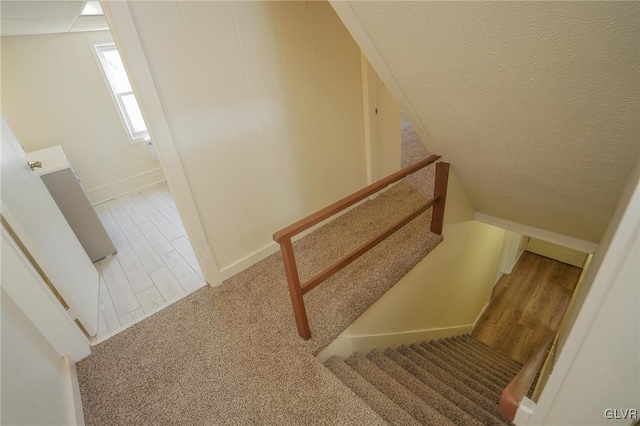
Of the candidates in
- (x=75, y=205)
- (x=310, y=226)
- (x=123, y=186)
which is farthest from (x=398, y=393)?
(x=123, y=186)

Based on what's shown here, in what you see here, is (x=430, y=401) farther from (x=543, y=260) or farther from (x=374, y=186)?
(x=543, y=260)

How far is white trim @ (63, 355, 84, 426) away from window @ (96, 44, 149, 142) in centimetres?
309

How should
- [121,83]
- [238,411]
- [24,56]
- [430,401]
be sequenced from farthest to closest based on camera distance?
[121,83] < [24,56] < [430,401] < [238,411]

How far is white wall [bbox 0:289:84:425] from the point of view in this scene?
3.16ft

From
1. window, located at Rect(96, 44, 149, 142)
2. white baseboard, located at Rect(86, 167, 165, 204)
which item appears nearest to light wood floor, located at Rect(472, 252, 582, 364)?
white baseboard, located at Rect(86, 167, 165, 204)

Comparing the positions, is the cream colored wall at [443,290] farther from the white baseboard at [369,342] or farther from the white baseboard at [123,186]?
the white baseboard at [123,186]

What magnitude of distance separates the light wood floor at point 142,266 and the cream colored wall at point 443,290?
136cm

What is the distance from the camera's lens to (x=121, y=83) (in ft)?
13.5

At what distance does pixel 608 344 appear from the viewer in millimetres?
504

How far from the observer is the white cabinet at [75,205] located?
244 cm

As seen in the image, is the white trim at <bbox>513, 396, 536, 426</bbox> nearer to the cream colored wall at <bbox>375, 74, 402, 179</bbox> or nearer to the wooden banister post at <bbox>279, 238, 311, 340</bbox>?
the wooden banister post at <bbox>279, 238, 311, 340</bbox>

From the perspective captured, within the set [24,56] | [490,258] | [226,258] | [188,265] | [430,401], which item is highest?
[24,56]

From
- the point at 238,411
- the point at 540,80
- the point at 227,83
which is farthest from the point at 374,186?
the point at 238,411

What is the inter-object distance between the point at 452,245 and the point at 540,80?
1.77 meters
